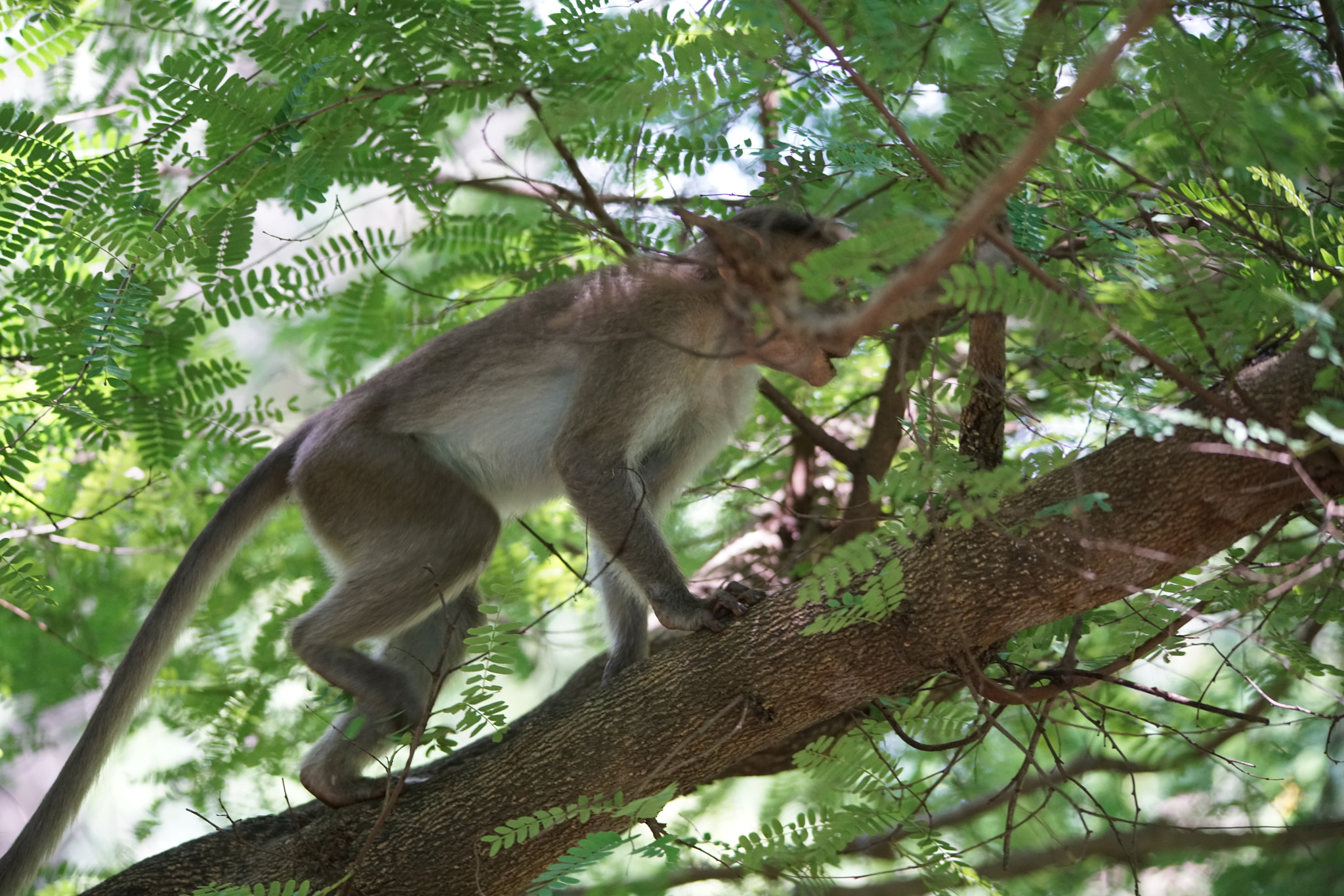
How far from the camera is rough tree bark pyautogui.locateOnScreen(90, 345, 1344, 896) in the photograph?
335cm

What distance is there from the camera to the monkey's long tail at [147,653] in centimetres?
438

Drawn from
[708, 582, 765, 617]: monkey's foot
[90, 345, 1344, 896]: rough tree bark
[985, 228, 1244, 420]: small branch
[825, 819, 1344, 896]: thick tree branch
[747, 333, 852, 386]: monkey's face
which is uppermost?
[747, 333, 852, 386]: monkey's face

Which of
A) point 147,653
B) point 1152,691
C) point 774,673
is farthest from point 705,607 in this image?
point 147,653

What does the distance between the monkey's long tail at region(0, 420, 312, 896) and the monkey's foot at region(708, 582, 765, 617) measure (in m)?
2.34

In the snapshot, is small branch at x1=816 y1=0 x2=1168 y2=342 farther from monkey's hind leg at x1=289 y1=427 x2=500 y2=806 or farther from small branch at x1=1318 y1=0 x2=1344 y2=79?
monkey's hind leg at x1=289 y1=427 x2=500 y2=806

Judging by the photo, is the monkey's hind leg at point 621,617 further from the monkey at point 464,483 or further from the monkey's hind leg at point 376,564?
the monkey's hind leg at point 376,564

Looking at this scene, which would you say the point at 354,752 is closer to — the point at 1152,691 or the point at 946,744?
the point at 946,744

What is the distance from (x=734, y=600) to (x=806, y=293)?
2.20m

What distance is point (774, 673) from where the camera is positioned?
4020mm

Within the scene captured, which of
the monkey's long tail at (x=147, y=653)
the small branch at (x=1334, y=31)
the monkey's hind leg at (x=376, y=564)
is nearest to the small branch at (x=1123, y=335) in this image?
the small branch at (x=1334, y=31)

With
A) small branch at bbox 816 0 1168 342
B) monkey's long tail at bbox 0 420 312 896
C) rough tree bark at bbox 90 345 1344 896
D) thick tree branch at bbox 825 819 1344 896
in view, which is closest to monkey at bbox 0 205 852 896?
monkey's long tail at bbox 0 420 312 896

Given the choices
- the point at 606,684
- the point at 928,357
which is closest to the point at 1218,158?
the point at 928,357

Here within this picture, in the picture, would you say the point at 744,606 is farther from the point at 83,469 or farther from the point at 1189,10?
the point at 83,469

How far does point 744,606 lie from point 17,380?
334 cm
